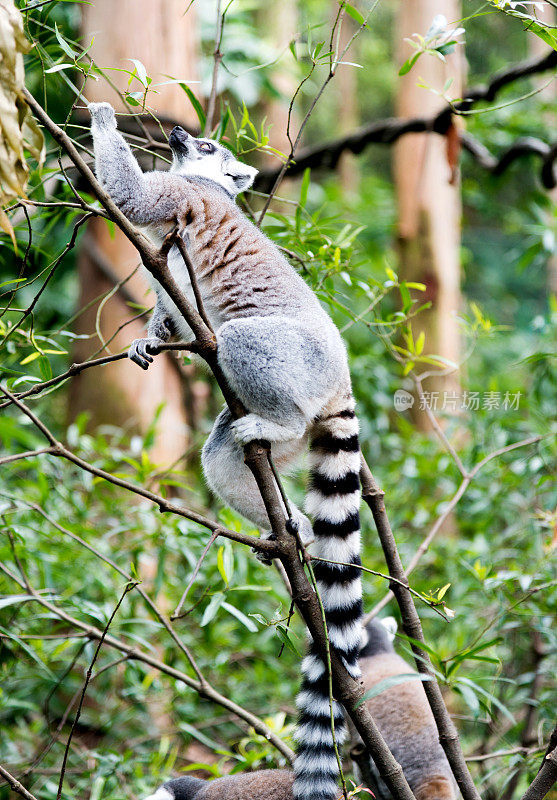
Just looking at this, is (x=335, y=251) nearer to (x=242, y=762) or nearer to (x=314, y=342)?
(x=314, y=342)

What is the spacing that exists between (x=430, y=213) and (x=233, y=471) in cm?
407

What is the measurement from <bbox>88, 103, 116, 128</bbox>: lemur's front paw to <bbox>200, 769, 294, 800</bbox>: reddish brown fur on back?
6.37ft

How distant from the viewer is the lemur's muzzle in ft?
8.32

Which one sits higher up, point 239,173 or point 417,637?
point 239,173

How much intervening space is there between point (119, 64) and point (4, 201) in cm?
339

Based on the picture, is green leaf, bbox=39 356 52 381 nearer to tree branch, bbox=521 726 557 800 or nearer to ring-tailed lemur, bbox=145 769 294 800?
ring-tailed lemur, bbox=145 769 294 800

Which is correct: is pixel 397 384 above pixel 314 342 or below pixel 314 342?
below

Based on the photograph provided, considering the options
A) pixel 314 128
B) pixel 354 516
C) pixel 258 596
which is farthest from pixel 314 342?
pixel 314 128

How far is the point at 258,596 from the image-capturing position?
3818 millimetres

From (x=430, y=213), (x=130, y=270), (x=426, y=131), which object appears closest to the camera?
(x=426, y=131)

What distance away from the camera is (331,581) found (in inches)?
74.0

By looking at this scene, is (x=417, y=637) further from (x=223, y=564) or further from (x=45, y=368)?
(x=45, y=368)

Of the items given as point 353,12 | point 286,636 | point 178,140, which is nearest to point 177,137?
point 178,140

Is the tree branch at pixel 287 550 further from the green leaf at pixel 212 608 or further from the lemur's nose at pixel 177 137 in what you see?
the lemur's nose at pixel 177 137
